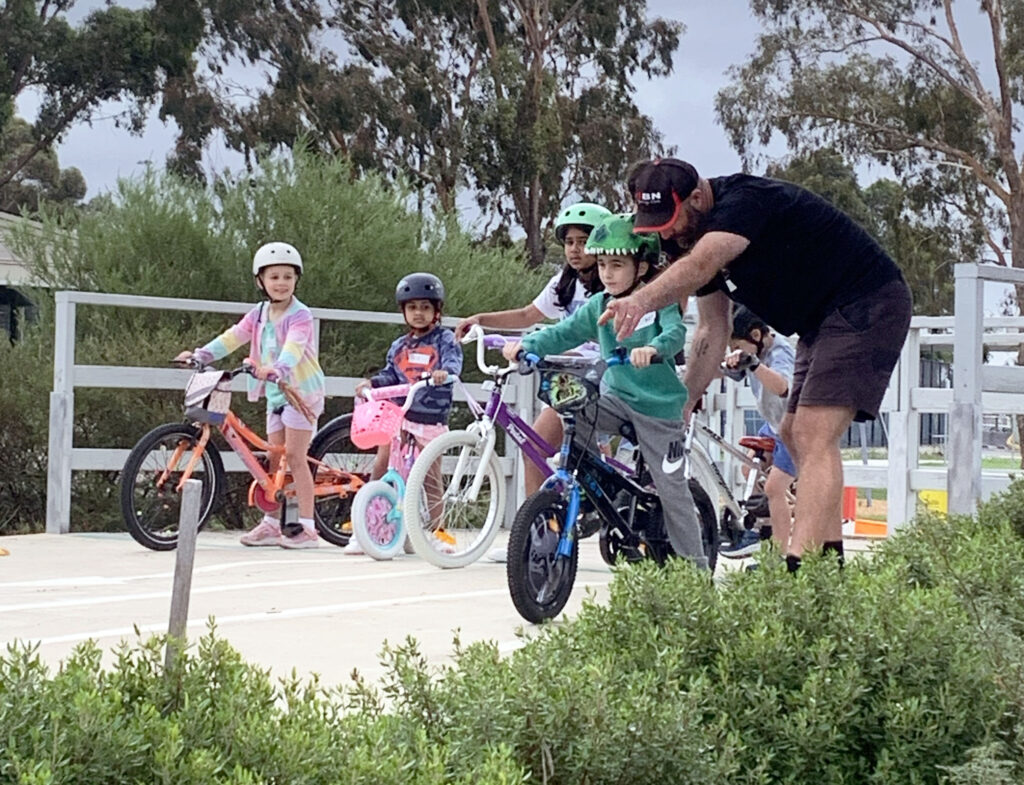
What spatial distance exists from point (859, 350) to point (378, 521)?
13.4 ft

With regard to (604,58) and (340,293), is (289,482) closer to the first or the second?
(340,293)

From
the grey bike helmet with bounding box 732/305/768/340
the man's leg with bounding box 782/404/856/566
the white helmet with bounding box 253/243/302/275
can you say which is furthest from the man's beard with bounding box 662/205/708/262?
the white helmet with bounding box 253/243/302/275

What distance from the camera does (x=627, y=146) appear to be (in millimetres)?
40250

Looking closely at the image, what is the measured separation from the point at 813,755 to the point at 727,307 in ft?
9.12

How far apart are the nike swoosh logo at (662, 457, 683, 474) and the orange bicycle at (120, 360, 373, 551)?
337cm

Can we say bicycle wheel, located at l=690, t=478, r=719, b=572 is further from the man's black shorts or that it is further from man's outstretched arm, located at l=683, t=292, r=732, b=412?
the man's black shorts

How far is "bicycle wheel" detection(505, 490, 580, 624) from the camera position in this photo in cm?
601

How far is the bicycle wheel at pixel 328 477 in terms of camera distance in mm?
9961

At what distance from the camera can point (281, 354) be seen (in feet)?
30.7

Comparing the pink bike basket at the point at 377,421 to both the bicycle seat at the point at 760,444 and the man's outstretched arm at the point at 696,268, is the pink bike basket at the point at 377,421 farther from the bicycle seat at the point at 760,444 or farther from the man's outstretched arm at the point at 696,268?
the man's outstretched arm at the point at 696,268

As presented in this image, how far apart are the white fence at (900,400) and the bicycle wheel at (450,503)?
222cm

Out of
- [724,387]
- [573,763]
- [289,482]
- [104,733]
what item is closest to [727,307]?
[573,763]

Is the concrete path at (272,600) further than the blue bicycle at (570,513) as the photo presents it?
→ No

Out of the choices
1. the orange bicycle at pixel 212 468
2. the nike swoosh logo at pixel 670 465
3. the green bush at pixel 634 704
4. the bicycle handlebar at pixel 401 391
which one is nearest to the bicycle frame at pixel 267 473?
the orange bicycle at pixel 212 468
